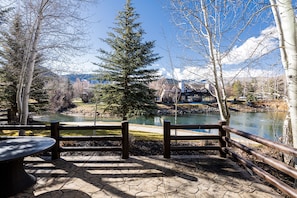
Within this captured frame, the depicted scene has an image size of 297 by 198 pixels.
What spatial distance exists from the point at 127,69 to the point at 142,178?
6049mm

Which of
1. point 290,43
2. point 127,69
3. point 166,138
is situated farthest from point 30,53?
point 290,43

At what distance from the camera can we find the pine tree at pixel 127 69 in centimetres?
807

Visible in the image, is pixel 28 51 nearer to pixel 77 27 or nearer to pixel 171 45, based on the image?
pixel 77 27

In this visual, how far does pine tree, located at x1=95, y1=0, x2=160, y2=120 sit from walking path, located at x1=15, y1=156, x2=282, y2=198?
443 centimetres

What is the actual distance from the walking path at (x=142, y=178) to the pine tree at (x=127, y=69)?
174 inches

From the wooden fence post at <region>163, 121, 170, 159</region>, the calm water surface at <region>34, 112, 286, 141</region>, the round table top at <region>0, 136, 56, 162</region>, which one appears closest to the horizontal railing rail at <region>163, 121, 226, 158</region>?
the wooden fence post at <region>163, 121, 170, 159</region>

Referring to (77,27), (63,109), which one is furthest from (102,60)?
(63,109)

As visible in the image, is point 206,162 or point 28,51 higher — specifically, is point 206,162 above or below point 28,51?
below

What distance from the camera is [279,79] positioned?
15.8 feet

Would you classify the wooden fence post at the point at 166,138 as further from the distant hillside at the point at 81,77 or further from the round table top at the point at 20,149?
the distant hillside at the point at 81,77

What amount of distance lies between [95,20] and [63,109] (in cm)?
2268

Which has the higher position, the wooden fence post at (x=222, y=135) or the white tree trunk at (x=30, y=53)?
the white tree trunk at (x=30, y=53)

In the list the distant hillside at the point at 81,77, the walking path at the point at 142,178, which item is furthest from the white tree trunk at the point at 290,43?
the distant hillside at the point at 81,77

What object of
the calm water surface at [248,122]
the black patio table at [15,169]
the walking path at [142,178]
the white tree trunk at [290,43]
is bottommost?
the calm water surface at [248,122]
